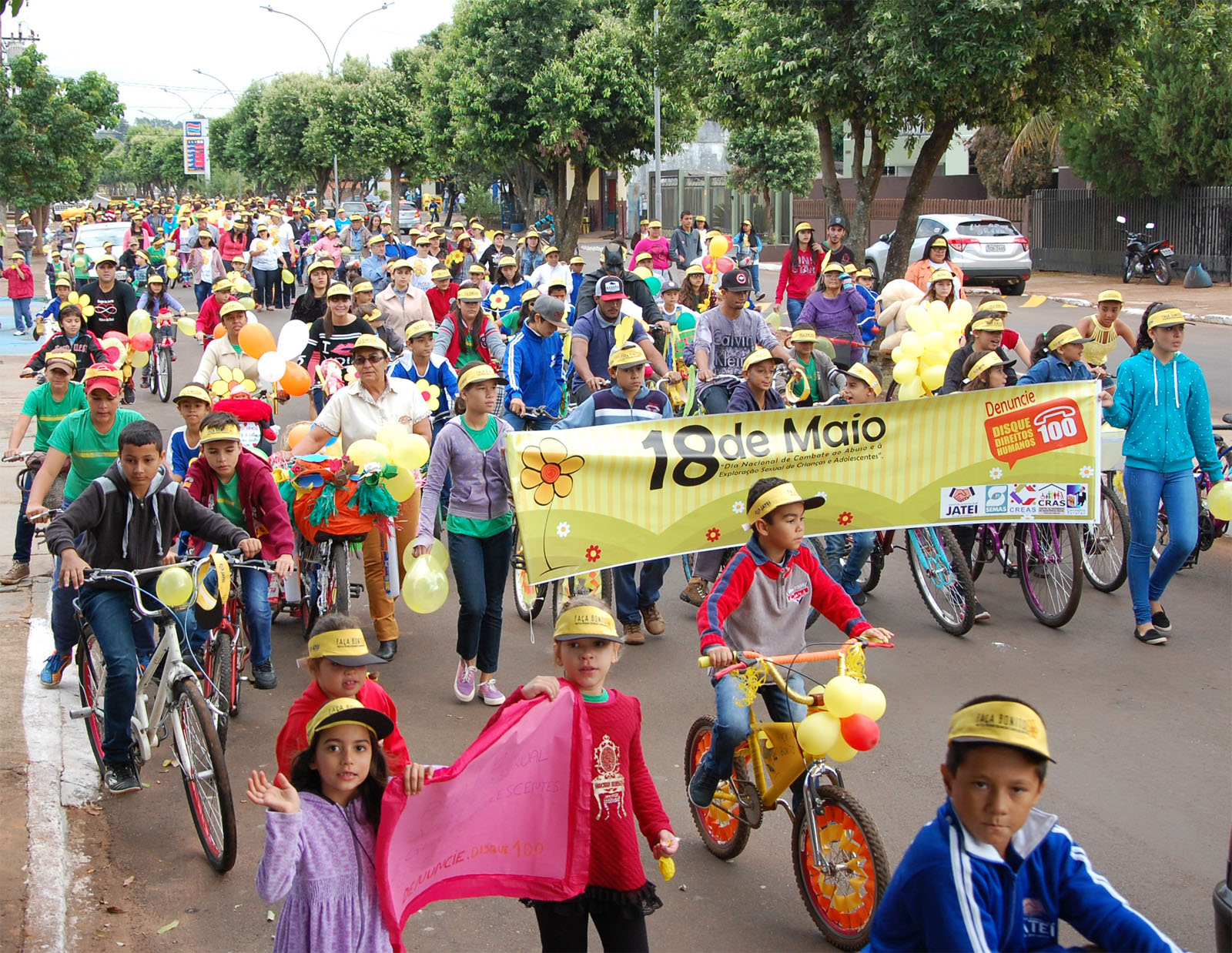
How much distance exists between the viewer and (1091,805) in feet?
19.3

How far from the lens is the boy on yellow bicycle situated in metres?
4.99

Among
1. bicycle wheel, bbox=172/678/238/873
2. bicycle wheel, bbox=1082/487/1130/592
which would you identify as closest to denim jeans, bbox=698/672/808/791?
bicycle wheel, bbox=172/678/238/873

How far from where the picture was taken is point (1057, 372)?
896 cm

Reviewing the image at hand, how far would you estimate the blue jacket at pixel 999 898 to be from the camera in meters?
2.62

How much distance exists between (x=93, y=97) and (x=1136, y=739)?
4022cm

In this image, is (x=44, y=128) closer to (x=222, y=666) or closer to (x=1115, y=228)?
(x=1115, y=228)

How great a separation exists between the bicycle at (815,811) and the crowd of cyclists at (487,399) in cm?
52

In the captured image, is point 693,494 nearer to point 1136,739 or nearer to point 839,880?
point 1136,739

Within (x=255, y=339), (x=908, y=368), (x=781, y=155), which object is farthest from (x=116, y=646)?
(x=781, y=155)

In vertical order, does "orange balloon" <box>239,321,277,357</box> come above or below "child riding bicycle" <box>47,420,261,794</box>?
above

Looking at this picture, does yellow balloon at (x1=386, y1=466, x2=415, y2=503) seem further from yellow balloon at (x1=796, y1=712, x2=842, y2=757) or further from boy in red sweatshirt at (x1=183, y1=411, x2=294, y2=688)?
yellow balloon at (x1=796, y1=712, x2=842, y2=757)

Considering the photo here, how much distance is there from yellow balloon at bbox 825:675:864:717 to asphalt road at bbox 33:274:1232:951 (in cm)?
101

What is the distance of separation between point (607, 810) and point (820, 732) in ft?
2.86

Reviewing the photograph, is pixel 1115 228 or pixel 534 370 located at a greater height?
pixel 1115 228
